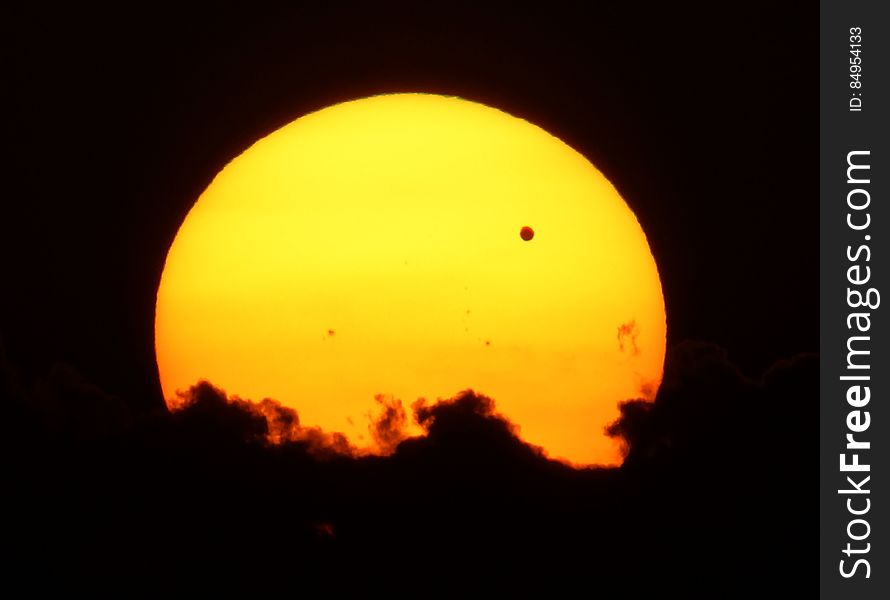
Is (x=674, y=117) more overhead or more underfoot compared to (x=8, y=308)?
more overhead

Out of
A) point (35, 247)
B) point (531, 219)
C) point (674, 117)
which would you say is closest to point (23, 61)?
point (35, 247)

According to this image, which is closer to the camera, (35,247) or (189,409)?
(189,409)

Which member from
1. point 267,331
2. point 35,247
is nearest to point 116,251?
point 35,247

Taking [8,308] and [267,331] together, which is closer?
[267,331]

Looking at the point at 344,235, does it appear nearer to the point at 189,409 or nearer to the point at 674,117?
the point at 189,409

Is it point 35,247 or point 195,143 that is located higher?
point 195,143

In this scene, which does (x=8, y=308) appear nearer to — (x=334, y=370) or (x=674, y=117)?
(x=334, y=370)

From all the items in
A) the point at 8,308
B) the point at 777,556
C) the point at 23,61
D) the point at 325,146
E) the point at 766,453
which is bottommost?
the point at 777,556

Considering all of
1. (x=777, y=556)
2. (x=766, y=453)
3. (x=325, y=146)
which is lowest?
(x=777, y=556)
